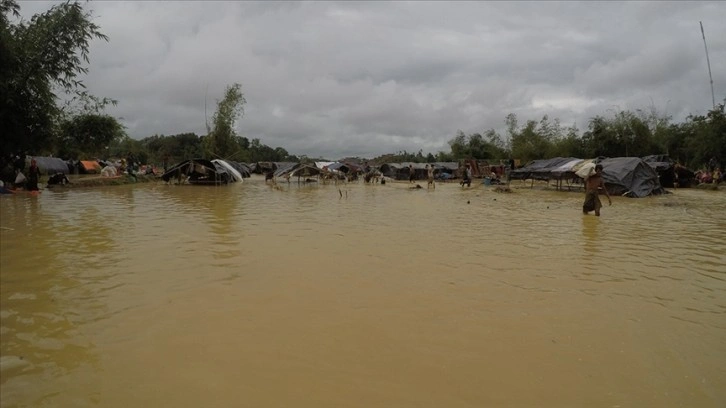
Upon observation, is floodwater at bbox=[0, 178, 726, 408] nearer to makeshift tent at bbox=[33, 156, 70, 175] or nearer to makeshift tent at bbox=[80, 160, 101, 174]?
makeshift tent at bbox=[33, 156, 70, 175]

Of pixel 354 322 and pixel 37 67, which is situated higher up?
pixel 37 67

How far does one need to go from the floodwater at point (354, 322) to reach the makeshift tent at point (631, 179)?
1378 centimetres

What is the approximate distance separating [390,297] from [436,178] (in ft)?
133

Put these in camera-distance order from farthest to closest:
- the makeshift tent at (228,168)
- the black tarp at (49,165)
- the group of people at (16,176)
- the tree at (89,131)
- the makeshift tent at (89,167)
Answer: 1. the makeshift tent at (89,167)
2. the makeshift tent at (228,168)
3. the black tarp at (49,165)
4. the tree at (89,131)
5. the group of people at (16,176)

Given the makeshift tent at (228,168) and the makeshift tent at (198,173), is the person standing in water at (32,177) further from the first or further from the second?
the makeshift tent at (228,168)

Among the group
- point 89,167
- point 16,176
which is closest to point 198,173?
point 89,167

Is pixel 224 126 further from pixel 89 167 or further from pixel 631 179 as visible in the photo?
pixel 631 179

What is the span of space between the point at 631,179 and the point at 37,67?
25.0m

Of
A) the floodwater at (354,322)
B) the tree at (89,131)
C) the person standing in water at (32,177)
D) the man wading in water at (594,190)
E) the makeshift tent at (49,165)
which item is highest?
the tree at (89,131)

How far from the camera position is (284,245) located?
301 inches

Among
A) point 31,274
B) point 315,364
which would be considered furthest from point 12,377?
point 31,274

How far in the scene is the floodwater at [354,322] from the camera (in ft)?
A: 9.54

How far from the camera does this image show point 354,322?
4.07 m

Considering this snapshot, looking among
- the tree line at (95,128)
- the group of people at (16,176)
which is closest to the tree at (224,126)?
the tree line at (95,128)
